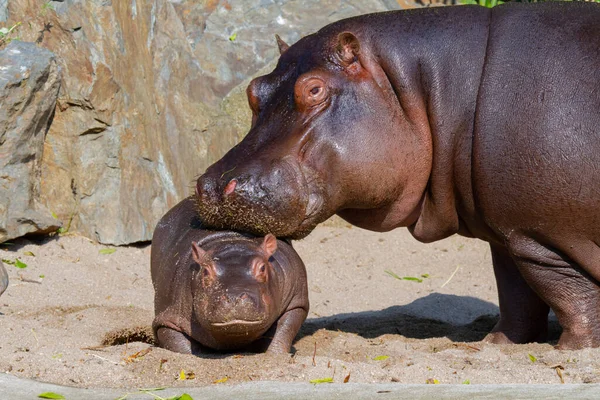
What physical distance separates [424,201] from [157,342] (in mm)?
1577

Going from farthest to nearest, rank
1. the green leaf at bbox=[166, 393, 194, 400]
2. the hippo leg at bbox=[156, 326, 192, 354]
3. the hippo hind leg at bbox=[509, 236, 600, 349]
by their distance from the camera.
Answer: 1. the hippo leg at bbox=[156, 326, 192, 354]
2. the hippo hind leg at bbox=[509, 236, 600, 349]
3. the green leaf at bbox=[166, 393, 194, 400]

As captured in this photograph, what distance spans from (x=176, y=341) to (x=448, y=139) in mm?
1686

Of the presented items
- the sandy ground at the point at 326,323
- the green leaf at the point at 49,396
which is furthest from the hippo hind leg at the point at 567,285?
the green leaf at the point at 49,396

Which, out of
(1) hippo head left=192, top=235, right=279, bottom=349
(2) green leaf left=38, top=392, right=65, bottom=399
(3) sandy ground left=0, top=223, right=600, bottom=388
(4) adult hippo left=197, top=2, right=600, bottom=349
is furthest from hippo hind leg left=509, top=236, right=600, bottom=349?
(2) green leaf left=38, top=392, right=65, bottom=399

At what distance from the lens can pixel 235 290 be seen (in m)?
4.74

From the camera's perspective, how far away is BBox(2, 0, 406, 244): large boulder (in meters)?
8.03

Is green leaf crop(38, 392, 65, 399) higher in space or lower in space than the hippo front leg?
higher

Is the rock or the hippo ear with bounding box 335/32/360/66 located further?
the rock

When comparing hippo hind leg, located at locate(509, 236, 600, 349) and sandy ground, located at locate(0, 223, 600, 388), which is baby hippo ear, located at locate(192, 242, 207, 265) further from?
hippo hind leg, located at locate(509, 236, 600, 349)

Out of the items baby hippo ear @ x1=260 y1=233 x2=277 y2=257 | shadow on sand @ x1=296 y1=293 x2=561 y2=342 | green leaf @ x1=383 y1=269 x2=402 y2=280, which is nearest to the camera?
baby hippo ear @ x1=260 y1=233 x2=277 y2=257

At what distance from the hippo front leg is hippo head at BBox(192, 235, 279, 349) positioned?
0.40 feet

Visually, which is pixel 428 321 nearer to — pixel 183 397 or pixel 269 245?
pixel 269 245

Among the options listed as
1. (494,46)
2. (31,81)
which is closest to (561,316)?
(494,46)

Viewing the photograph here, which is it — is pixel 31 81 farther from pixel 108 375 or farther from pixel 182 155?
pixel 108 375
